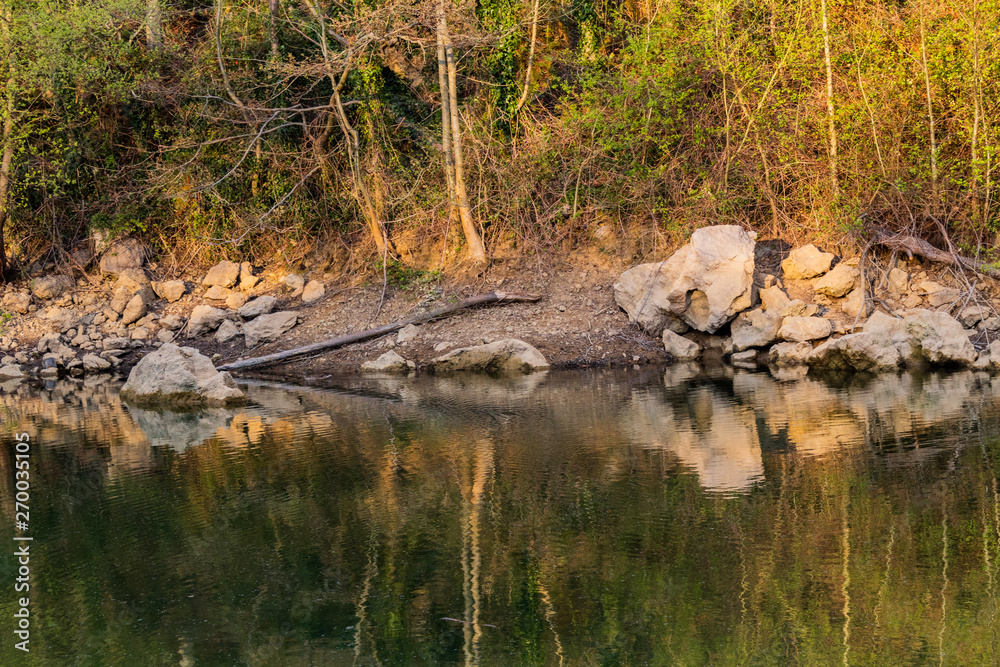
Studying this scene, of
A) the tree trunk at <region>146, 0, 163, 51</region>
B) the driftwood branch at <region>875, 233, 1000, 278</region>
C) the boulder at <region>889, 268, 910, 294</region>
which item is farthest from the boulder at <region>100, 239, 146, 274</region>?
the boulder at <region>889, 268, 910, 294</region>

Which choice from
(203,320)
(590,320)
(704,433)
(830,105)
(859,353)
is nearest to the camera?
(704,433)

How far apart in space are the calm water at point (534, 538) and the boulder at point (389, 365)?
514 centimetres

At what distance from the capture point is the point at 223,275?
68.6 ft

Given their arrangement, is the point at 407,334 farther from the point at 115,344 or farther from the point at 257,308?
the point at 115,344

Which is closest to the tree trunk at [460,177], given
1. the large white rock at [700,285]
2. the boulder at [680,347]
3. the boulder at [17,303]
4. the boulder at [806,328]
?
the large white rock at [700,285]

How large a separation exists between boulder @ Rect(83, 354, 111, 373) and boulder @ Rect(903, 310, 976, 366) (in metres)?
14.7

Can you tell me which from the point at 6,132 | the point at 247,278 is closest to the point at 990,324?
the point at 247,278

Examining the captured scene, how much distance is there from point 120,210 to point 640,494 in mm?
18393

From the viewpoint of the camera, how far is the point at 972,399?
35.0 ft

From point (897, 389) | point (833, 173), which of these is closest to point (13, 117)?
point (833, 173)

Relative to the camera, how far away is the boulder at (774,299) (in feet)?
52.3

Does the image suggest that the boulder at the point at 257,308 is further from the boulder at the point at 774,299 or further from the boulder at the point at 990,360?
the boulder at the point at 990,360

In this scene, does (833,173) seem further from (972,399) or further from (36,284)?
(36,284)

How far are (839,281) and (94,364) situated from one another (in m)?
14.2
